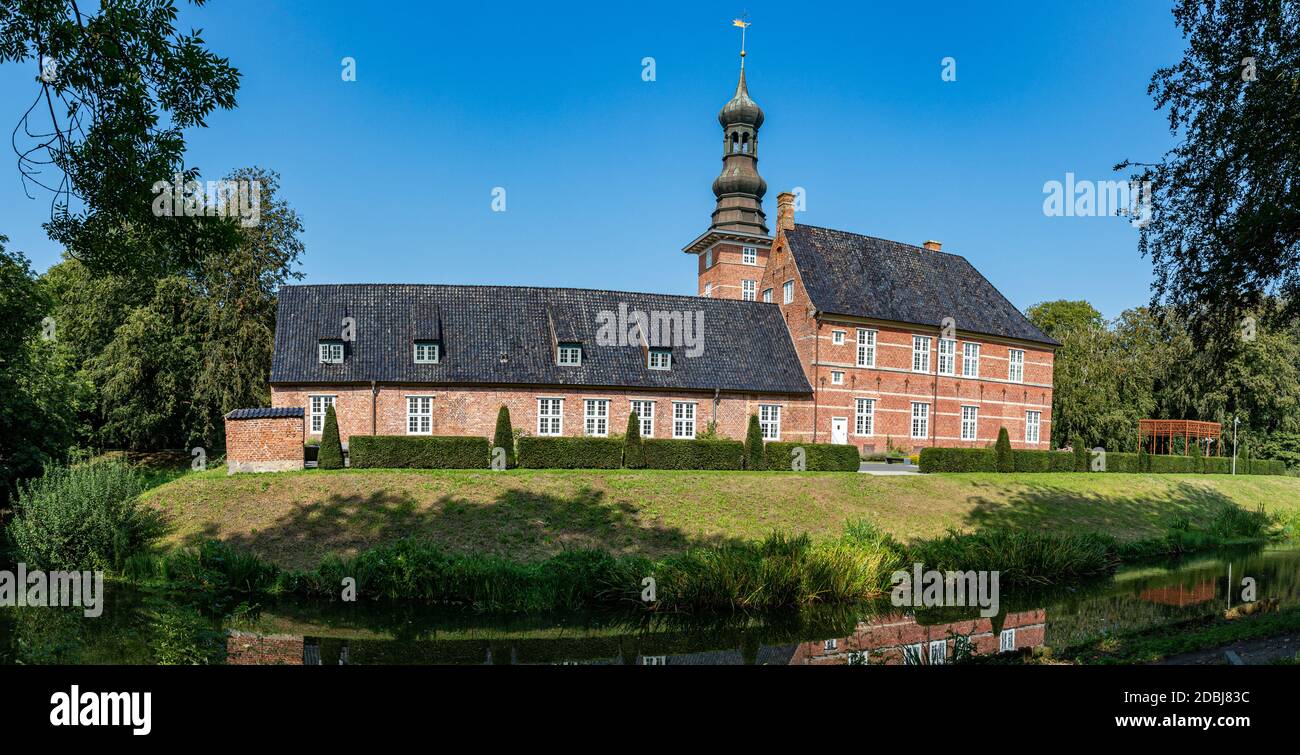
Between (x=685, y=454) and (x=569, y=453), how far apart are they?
3.72 metres

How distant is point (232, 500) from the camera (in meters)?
16.8

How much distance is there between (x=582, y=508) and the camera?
17562mm

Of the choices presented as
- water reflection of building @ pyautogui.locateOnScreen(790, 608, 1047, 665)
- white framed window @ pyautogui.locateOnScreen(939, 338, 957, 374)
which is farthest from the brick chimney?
water reflection of building @ pyautogui.locateOnScreen(790, 608, 1047, 665)

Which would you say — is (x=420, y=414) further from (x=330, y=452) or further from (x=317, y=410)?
(x=330, y=452)

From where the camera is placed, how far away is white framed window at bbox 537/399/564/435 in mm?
28047

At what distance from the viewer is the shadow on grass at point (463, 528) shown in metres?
15.1

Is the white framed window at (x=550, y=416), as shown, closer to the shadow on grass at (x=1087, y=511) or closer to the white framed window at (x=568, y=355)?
the white framed window at (x=568, y=355)

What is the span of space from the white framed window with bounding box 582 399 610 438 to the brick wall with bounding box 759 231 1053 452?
888cm

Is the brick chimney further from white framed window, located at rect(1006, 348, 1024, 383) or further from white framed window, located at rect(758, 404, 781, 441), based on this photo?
white framed window, located at rect(1006, 348, 1024, 383)

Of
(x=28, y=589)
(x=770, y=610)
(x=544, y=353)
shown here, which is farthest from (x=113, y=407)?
(x=770, y=610)

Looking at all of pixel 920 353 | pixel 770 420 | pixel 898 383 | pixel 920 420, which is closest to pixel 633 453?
pixel 770 420

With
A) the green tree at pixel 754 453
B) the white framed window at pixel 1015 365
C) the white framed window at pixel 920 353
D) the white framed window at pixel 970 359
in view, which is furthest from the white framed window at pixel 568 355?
the white framed window at pixel 1015 365
